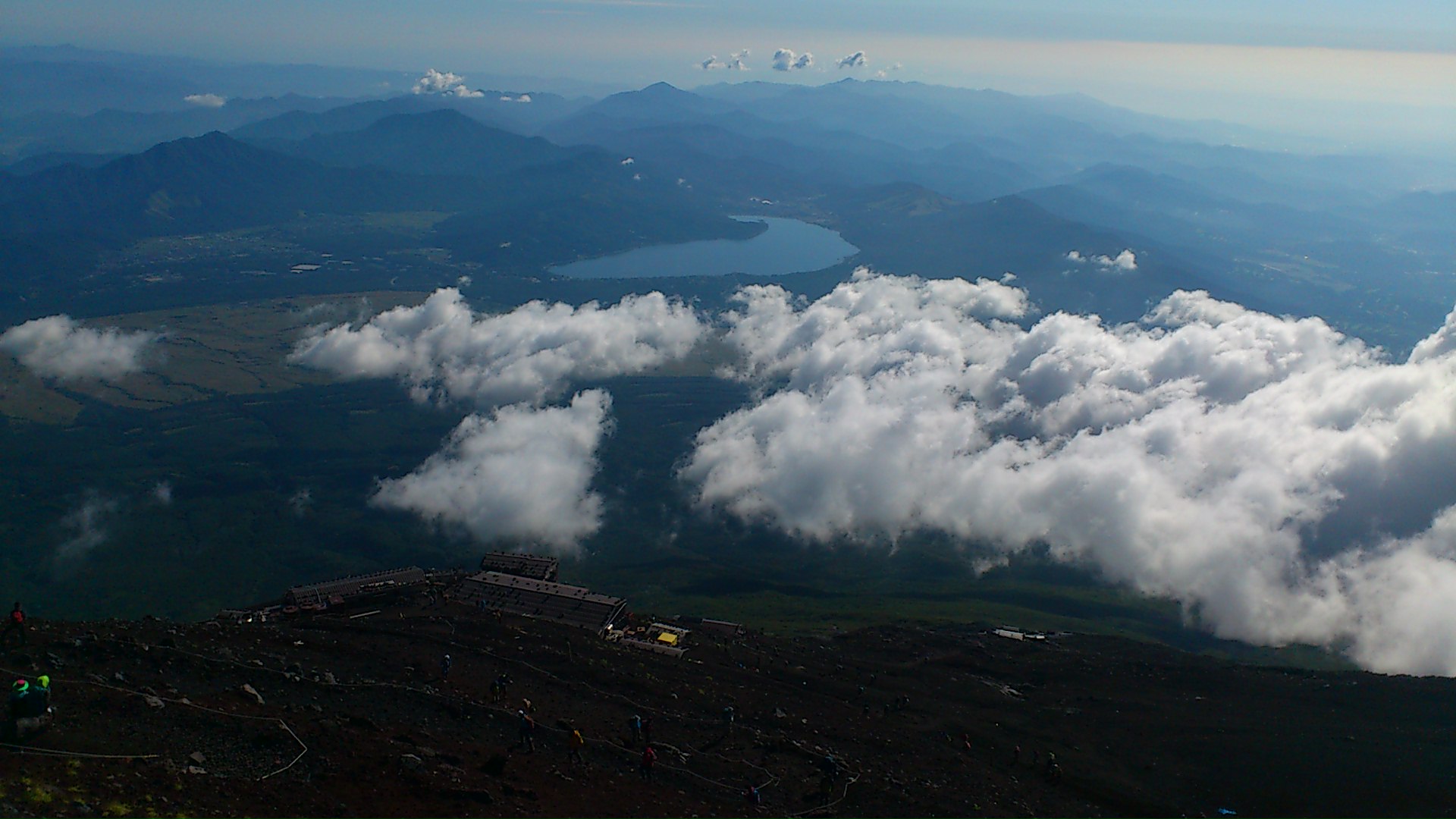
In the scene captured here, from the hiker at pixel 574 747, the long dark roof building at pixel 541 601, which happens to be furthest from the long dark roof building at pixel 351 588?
the hiker at pixel 574 747

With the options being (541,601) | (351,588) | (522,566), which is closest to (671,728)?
(541,601)

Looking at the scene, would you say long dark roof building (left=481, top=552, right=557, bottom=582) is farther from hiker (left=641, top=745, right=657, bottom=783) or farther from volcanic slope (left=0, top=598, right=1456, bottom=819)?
hiker (left=641, top=745, right=657, bottom=783)

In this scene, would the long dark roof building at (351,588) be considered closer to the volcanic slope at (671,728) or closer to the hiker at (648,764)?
the volcanic slope at (671,728)

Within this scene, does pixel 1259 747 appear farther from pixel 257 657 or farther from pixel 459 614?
pixel 257 657

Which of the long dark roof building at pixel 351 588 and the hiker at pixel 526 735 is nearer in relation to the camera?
the hiker at pixel 526 735

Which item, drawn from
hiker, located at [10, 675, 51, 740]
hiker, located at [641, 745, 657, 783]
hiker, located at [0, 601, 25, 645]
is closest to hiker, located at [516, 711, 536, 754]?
hiker, located at [641, 745, 657, 783]

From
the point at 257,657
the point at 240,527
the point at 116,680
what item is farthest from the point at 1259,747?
the point at 240,527
